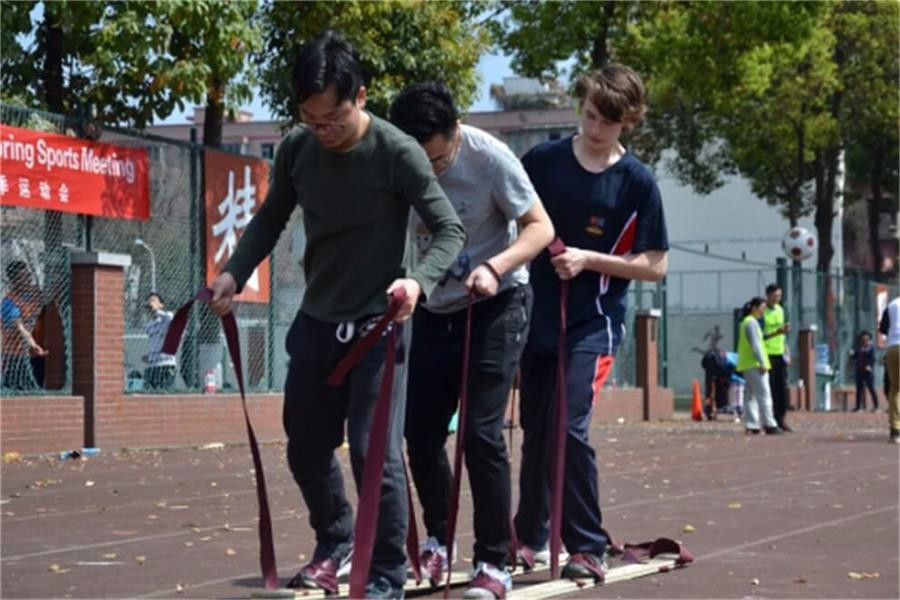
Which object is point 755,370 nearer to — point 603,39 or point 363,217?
point 603,39

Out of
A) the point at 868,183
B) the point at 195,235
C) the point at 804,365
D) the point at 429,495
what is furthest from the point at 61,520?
the point at 868,183

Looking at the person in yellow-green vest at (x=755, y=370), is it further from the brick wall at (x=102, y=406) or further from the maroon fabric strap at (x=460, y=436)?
the maroon fabric strap at (x=460, y=436)

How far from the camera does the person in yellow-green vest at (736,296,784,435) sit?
2345 cm

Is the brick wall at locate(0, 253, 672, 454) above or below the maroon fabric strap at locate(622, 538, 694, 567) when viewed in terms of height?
above

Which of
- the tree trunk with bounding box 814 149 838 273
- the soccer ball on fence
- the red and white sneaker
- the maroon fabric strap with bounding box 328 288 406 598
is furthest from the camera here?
the tree trunk with bounding box 814 149 838 273

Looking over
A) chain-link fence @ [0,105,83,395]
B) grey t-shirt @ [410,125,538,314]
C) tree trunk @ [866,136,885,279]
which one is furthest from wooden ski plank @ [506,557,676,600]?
tree trunk @ [866,136,885,279]

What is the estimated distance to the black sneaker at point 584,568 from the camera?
748 centimetres

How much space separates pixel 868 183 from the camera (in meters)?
58.0

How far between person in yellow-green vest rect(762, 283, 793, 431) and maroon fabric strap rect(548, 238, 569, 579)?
1679cm

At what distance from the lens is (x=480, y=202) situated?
7.14 metres

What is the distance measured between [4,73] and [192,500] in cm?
907

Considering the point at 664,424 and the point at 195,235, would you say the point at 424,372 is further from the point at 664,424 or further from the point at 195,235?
the point at 664,424

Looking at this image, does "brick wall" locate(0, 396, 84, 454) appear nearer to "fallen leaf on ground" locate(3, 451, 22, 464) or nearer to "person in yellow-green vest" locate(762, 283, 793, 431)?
"fallen leaf on ground" locate(3, 451, 22, 464)

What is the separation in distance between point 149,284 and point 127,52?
2.46m
